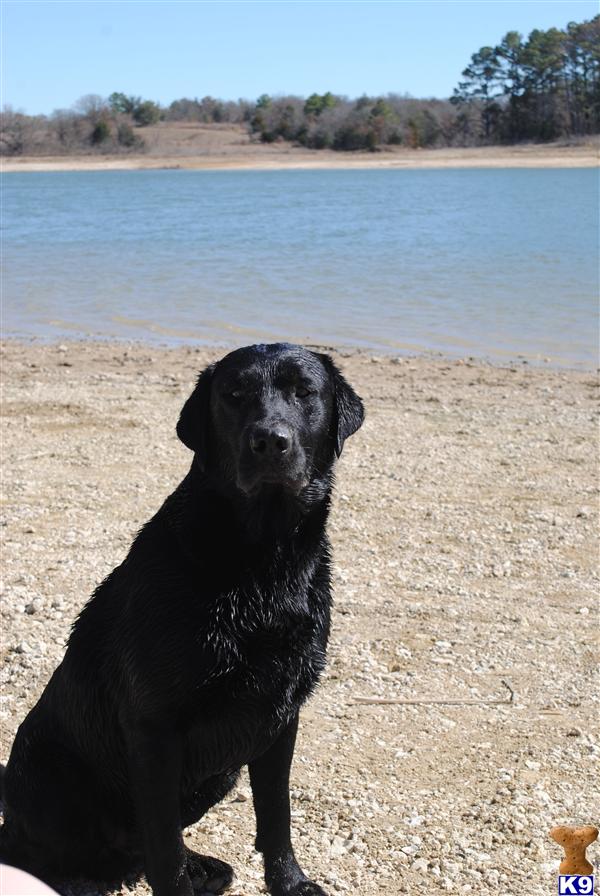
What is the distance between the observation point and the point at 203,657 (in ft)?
8.71

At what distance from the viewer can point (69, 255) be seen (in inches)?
899

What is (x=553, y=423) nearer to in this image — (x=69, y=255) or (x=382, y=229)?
(x=69, y=255)

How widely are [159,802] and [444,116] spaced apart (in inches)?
3662

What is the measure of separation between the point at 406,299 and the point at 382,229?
11.9 metres

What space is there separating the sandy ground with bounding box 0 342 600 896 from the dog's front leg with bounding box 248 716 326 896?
160 mm

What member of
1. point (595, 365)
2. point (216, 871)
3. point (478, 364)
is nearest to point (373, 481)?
point (216, 871)

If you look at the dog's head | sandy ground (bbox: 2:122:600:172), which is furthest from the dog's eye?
sandy ground (bbox: 2:122:600:172)

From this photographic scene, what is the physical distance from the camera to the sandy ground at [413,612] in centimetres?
A: 341

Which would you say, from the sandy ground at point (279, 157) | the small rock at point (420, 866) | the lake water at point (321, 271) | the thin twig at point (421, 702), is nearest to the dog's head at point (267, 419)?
the small rock at point (420, 866)

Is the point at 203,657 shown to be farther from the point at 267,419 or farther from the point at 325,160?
the point at 325,160

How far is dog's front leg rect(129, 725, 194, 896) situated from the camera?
8.67 feet

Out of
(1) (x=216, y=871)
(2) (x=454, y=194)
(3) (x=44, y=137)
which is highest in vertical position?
(3) (x=44, y=137)

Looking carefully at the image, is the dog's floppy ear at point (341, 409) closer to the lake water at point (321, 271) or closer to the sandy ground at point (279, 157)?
the lake water at point (321, 271)

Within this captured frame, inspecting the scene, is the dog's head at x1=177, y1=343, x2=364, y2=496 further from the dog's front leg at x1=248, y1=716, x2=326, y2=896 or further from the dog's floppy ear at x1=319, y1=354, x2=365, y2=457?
the dog's front leg at x1=248, y1=716, x2=326, y2=896
